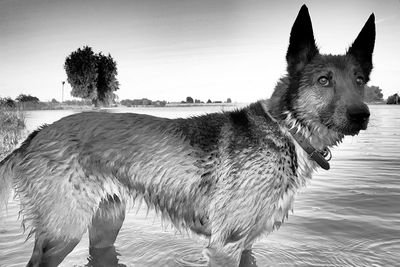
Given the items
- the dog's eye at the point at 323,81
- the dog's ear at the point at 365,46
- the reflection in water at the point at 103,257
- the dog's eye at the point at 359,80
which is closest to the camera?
the dog's eye at the point at 323,81

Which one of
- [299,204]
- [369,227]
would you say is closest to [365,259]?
[369,227]

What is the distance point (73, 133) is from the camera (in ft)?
14.3

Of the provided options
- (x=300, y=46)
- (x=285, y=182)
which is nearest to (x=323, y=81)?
(x=300, y=46)

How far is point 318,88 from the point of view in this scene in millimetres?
4242

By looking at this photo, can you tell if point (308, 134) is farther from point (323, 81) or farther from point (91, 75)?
point (91, 75)

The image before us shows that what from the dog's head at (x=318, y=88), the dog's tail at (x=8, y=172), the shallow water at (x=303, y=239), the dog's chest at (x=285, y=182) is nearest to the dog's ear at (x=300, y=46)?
the dog's head at (x=318, y=88)

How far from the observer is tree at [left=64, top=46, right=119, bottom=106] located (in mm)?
71750

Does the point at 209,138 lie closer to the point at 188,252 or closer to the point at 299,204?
the point at 188,252

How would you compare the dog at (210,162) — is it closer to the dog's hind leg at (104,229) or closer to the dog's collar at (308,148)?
the dog's collar at (308,148)

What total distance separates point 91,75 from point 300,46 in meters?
71.5

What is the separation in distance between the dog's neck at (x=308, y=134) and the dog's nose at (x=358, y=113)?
33cm

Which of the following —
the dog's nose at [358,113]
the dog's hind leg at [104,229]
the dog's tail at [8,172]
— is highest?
the dog's nose at [358,113]

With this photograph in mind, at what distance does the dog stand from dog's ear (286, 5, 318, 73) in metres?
0.01

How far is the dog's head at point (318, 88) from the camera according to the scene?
4.14 meters
